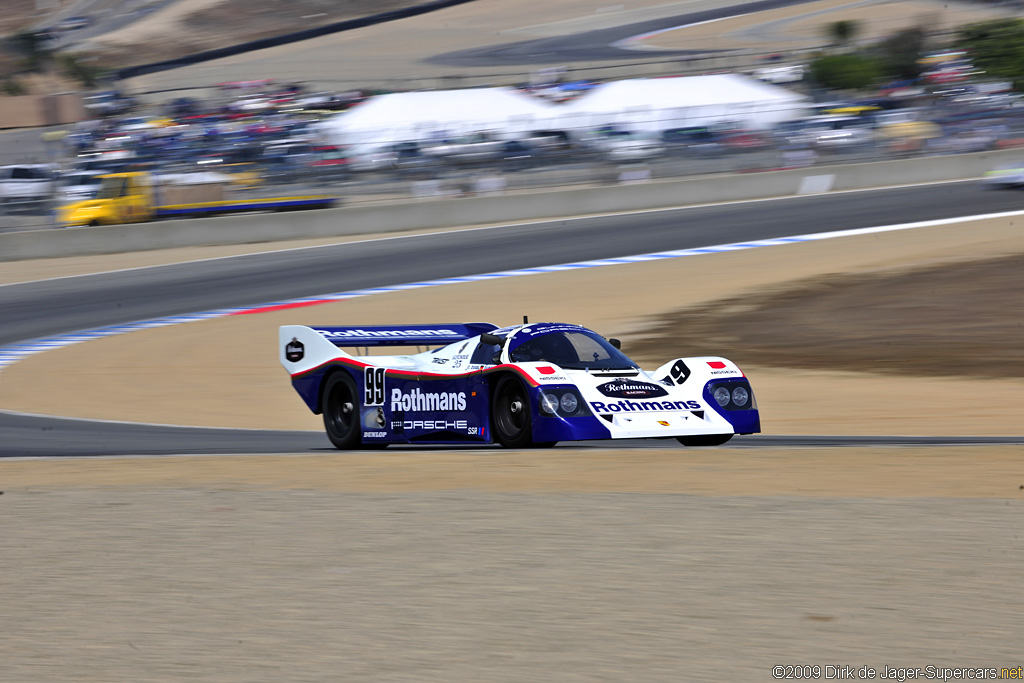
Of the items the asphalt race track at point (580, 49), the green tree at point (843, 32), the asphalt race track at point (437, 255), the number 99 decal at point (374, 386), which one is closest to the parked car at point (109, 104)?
the asphalt race track at point (580, 49)

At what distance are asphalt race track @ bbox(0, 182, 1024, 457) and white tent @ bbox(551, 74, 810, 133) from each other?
141 inches

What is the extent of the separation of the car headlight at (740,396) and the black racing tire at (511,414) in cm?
162

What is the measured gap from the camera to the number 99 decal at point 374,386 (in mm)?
10117

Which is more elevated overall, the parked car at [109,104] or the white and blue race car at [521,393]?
the parked car at [109,104]

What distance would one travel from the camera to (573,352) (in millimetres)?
9578

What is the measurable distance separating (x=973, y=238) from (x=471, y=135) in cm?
1194

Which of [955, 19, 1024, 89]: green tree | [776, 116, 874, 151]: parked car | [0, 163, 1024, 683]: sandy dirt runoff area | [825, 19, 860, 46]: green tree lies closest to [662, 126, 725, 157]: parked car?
[776, 116, 874, 151]: parked car

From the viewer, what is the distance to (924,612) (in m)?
4.64

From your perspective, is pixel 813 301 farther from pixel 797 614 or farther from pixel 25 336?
pixel 797 614

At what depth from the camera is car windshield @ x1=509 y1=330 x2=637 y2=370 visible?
938 centimetres

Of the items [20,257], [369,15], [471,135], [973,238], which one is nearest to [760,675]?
[973,238]

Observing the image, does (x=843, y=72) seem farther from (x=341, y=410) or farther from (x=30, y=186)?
(x=341, y=410)

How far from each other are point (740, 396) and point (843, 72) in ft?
128

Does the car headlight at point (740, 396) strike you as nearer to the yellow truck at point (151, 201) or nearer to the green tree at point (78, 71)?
the yellow truck at point (151, 201)
